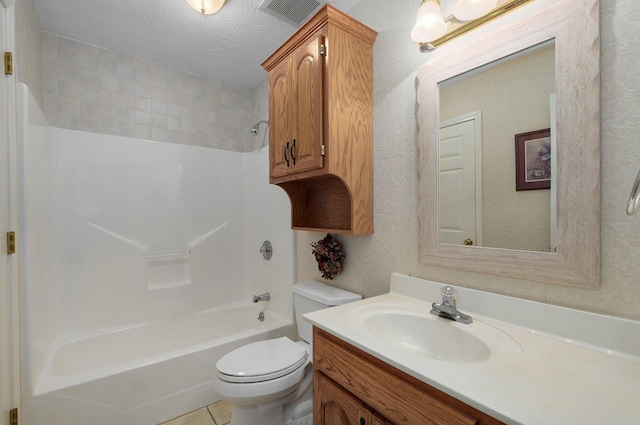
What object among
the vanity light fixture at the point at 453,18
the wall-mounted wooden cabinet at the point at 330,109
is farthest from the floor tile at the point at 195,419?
the vanity light fixture at the point at 453,18

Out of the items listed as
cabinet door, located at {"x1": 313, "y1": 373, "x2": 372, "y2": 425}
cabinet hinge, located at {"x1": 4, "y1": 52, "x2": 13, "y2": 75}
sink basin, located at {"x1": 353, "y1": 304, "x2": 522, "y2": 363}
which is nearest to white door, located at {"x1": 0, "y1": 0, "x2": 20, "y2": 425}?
cabinet hinge, located at {"x1": 4, "y1": 52, "x2": 13, "y2": 75}

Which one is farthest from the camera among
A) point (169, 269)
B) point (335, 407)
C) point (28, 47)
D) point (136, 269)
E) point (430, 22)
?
point (169, 269)

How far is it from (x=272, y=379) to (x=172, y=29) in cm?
222

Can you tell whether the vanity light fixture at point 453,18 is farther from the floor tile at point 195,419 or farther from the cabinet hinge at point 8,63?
the floor tile at point 195,419

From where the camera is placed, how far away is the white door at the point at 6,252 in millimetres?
1163

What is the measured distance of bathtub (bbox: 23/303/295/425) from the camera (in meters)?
1.42

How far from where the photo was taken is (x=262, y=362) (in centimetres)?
137

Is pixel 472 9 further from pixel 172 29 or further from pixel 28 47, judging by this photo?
pixel 28 47

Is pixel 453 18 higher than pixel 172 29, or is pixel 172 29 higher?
pixel 172 29

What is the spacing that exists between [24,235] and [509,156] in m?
2.11

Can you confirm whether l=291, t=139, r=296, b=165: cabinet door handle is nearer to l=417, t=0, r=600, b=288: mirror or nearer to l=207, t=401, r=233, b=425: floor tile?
l=417, t=0, r=600, b=288: mirror

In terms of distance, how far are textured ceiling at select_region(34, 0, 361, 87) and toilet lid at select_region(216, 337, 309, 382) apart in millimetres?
1948

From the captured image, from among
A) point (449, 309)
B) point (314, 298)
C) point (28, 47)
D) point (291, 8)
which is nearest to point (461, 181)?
point (449, 309)

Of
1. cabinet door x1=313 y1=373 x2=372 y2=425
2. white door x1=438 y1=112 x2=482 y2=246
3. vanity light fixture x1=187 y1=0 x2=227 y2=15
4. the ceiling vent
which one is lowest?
cabinet door x1=313 y1=373 x2=372 y2=425
